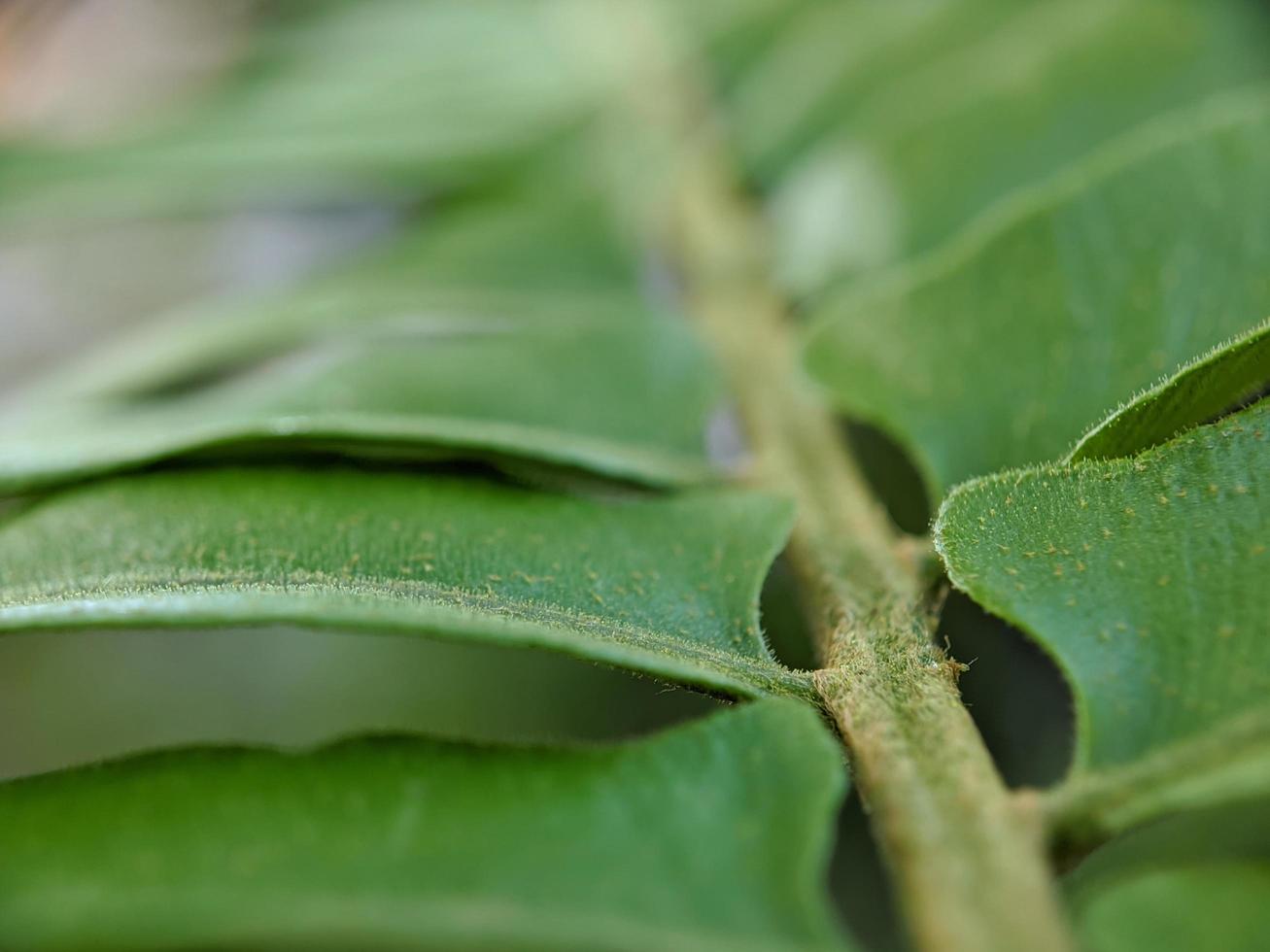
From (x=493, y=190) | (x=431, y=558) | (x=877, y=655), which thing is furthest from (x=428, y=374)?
(x=493, y=190)

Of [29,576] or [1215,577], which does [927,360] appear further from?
[29,576]

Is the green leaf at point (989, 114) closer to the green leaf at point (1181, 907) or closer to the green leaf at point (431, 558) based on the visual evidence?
the green leaf at point (431, 558)

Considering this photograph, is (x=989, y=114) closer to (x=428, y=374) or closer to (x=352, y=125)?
(x=428, y=374)

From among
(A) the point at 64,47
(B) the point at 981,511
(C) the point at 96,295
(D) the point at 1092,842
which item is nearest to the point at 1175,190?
(B) the point at 981,511

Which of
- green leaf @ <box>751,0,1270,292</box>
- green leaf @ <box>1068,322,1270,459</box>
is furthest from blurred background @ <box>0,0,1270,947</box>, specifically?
green leaf @ <box>1068,322,1270,459</box>

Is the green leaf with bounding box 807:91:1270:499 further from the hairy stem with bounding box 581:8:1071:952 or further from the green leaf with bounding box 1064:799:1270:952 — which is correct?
the green leaf with bounding box 1064:799:1270:952
